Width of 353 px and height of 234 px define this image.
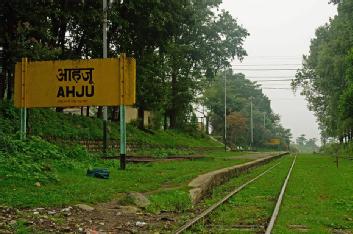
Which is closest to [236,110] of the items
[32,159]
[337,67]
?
[337,67]

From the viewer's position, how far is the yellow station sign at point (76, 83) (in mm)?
17938

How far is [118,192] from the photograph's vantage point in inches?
508

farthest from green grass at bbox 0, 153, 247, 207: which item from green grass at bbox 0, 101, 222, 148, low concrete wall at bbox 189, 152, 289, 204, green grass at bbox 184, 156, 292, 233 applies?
green grass at bbox 0, 101, 222, 148

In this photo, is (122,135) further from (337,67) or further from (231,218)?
(337,67)

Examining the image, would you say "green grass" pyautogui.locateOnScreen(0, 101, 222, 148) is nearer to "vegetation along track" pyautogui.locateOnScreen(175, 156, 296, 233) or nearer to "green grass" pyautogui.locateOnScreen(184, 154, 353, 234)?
"green grass" pyautogui.locateOnScreen(184, 154, 353, 234)

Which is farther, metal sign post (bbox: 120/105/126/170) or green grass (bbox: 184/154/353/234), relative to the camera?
metal sign post (bbox: 120/105/126/170)

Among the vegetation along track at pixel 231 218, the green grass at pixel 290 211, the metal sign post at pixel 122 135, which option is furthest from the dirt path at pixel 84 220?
the metal sign post at pixel 122 135

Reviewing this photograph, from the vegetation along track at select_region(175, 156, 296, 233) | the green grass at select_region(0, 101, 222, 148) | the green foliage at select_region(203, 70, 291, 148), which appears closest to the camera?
the vegetation along track at select_region(175, 156, 296, 233)

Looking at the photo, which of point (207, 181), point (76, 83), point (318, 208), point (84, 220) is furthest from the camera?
point (76, 83)

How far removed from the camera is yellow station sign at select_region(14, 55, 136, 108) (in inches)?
706

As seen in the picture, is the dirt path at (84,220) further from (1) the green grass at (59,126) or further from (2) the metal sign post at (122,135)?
(1) the green grass at (59,126)

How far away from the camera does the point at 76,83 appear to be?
60.5 ft

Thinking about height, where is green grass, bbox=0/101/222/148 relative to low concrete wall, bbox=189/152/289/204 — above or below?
above

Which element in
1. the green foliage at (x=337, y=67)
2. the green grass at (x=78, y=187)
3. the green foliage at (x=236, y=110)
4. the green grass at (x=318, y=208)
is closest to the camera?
the green grass at (x=318, y=208)
